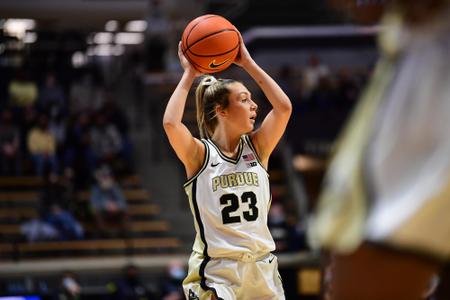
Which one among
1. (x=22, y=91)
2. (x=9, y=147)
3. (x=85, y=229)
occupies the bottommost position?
(x=85, y=229)

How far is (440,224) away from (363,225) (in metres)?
0.17

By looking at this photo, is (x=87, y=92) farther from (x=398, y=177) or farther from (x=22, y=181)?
(x=398, y=177)

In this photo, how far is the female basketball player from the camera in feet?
14.9

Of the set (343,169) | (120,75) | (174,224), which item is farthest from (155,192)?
(343,169)

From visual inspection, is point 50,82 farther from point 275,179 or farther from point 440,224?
point 440,224

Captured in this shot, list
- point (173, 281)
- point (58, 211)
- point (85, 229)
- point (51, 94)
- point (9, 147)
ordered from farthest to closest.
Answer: point (51, 94), point (9, 147), point (85, 229), point (58, 211), point (173, 281)

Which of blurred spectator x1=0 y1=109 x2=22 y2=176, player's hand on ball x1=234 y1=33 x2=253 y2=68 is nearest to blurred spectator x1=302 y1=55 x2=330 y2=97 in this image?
blurred spectator x1=0 y1=109 x2=22 y2=176

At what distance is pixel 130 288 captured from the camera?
12.0m

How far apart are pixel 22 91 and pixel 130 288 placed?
6.97 metres

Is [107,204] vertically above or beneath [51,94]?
beneath

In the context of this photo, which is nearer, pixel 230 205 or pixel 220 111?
pixel 230 205

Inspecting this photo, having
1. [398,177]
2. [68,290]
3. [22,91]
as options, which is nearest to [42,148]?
[22,91]

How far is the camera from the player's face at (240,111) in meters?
4.88

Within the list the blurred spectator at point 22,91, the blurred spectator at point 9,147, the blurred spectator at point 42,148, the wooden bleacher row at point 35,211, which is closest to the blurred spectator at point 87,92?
the blurred spectator at point 22,91
